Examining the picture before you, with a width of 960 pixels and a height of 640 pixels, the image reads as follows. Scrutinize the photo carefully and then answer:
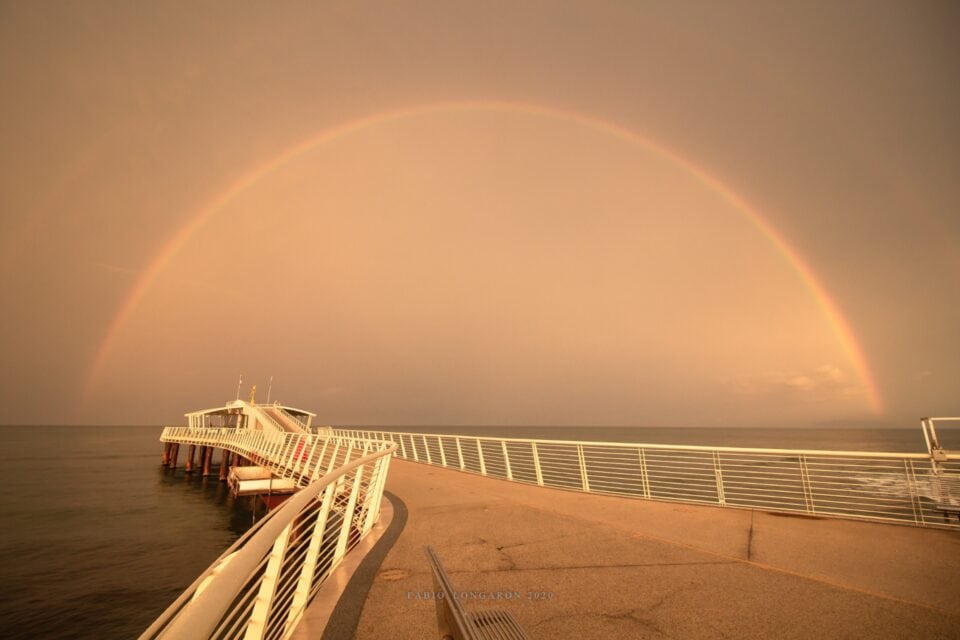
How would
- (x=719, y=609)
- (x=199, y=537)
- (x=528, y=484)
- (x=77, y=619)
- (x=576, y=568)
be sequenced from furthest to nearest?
(x=199, y=537) < (x=528, y=484) < (x=77, y=619) < (x=576, y=568) < (x=719, y=609)

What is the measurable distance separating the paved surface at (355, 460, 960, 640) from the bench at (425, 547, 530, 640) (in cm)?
83

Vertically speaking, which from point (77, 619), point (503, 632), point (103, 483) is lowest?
point (103, 483)

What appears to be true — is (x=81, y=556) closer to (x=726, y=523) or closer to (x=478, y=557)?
(x=478, y=557)

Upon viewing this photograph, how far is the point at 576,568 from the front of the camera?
4.94 m

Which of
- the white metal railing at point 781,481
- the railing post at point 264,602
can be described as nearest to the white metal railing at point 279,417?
the white metal railing at point 781,481

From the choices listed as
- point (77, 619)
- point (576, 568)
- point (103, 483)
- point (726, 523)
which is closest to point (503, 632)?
point (576, 568)

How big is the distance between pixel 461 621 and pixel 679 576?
11.9 ft

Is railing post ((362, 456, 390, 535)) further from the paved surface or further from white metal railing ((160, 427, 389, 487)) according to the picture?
white metal railing ((160, 427, 389, 487))

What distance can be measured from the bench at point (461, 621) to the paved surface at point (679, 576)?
0.83 metres

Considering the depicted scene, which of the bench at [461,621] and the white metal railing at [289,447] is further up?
the bench at [461,621]

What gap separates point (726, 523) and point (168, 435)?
61.8 m

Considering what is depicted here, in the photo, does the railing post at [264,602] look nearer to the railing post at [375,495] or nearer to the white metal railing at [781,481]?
the railing post at [375,495]

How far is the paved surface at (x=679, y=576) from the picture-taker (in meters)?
3.54

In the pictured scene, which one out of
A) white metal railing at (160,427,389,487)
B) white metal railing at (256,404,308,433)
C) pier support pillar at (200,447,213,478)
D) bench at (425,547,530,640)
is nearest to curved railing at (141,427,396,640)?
bench at (425,547,530,640)
